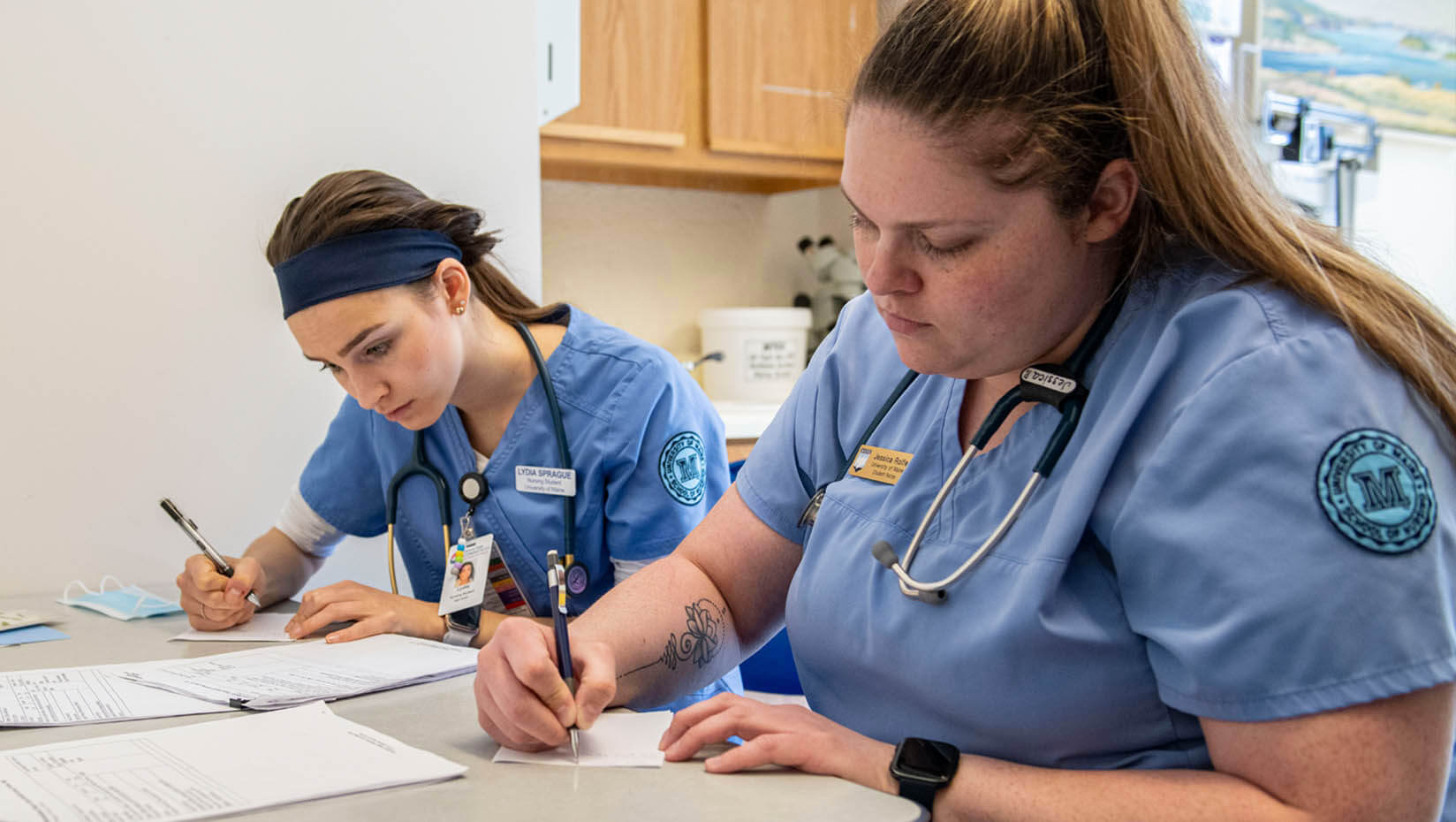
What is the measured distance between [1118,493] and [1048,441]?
90 mm

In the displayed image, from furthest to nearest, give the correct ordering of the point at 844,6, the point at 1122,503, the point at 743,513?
the point at 844,6 → the point at 743,513 → the point at 1122,503

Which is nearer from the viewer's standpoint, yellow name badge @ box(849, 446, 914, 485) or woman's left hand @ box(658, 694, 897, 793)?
woman's left hand @ box(658, 694, 897, 793)

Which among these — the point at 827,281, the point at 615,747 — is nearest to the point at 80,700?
the point at 615,747

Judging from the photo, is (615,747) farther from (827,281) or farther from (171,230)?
(827,281)

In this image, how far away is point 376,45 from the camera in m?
1.92

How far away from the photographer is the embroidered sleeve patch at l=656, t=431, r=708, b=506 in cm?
146

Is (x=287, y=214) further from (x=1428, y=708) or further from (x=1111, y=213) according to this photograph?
(x=1428, y=708)

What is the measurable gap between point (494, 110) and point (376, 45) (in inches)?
8.9

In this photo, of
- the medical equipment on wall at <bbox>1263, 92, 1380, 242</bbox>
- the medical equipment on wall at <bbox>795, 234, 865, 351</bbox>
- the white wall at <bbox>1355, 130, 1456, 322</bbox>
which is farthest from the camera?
the white wall at <bbox>1355, 130, 1456, 322</bbox>

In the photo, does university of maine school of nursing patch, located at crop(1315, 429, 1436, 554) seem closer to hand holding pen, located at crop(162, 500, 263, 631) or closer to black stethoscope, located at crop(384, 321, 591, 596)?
black stethoscope, located at crop(384, 321, 591, 596)

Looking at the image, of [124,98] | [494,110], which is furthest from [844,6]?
[124,98]

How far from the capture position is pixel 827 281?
347 cm

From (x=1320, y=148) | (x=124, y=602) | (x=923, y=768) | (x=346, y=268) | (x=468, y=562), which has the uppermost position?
(x=1320, y=148)

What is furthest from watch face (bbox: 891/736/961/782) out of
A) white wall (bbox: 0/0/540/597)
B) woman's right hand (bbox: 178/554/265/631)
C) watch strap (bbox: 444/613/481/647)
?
white wall (bbox: 0/0/540/597)
